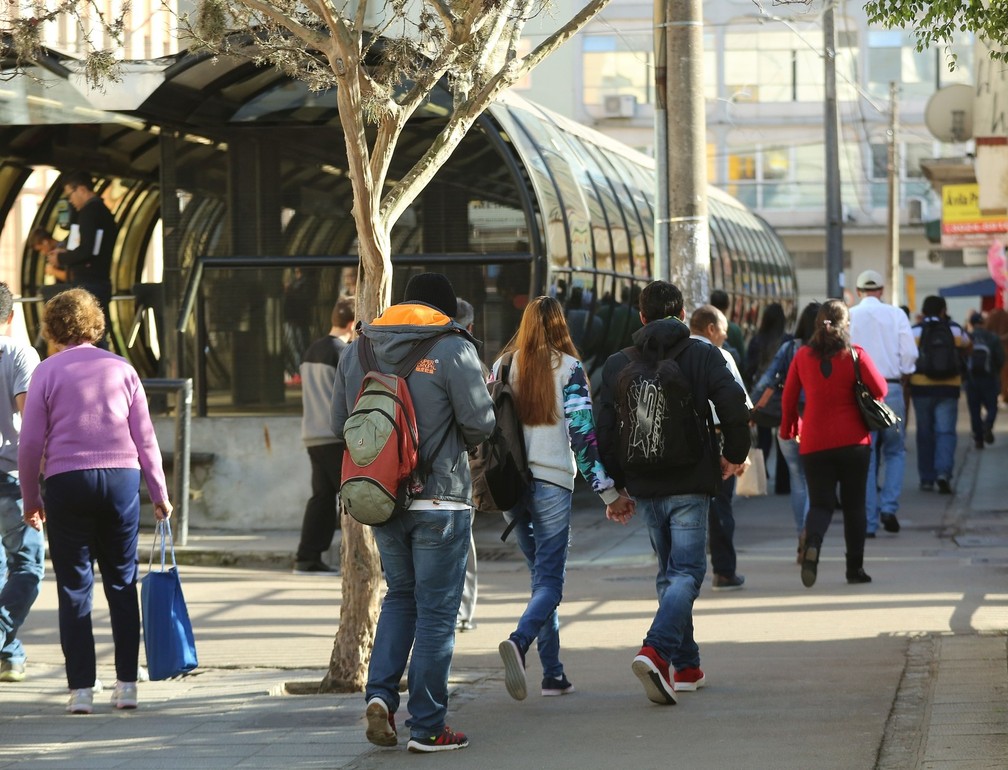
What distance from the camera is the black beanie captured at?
630 centimetres

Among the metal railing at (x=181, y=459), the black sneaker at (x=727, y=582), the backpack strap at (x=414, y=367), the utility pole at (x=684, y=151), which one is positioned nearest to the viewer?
the backpack strap at (x=414, y=367)

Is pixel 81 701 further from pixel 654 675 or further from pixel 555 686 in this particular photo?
pixel 654 675

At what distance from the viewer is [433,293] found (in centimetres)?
630

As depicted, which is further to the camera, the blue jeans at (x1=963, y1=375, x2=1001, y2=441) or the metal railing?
the blue jeans at (x1=963, y1=375, x2=1001, y2=441)

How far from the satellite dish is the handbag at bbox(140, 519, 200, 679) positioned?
56.5 feet

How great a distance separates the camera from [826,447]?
10180 mm

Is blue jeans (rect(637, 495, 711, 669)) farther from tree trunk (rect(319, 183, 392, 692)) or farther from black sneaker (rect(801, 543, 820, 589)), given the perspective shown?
black sneaker (rect(801, 543, 820, 589))

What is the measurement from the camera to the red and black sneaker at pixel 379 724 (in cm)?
611

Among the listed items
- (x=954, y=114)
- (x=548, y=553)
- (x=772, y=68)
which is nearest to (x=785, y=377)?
(x=548, y=553)

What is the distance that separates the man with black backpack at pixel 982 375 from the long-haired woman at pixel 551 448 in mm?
14855

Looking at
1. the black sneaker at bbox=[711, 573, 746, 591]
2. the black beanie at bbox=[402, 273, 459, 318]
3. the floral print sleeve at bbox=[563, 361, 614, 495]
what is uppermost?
the black beanie at bbox=[402, 273, 459, 318]

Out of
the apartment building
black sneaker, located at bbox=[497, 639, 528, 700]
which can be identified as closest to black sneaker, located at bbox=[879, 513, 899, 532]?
black sneaker, located at bbox=[497, 639, 528, 700]

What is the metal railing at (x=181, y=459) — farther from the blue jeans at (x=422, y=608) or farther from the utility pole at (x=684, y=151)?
the blue jeans at (x=422, y=608)

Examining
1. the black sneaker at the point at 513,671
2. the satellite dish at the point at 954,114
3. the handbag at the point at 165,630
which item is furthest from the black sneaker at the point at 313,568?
the satellite dish at the point at 954,114
